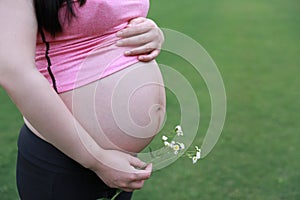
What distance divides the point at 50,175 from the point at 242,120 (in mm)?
3083

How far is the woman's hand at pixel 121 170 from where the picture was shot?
118 cm

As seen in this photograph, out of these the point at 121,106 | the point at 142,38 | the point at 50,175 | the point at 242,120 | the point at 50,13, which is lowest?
the point at 242,120

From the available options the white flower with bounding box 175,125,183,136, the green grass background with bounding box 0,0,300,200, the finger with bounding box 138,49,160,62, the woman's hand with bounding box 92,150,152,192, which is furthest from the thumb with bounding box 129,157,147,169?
the green grass background with bounding box 0,0,300,200

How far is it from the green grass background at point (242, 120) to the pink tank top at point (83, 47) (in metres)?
1.88

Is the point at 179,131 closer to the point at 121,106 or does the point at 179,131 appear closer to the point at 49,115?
the point at 121,106

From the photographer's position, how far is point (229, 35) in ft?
22.8

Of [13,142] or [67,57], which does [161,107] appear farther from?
[13,142]

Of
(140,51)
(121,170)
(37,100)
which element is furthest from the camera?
(140,51)

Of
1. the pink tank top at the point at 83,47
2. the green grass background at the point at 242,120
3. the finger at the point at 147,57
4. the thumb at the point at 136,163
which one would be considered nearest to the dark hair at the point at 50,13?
the pink tank top at the point at 83,47

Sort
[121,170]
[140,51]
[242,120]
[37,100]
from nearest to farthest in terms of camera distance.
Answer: [37,100] → [121,170] → [140,51] → [242,120]

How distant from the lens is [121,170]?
118cm

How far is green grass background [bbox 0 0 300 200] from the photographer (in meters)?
3.12

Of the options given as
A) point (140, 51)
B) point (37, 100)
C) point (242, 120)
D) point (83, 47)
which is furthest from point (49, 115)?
point (242, 120)

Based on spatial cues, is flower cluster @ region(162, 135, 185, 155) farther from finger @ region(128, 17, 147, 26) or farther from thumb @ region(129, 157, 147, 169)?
finger @ region(128, 17, 147, 26)
